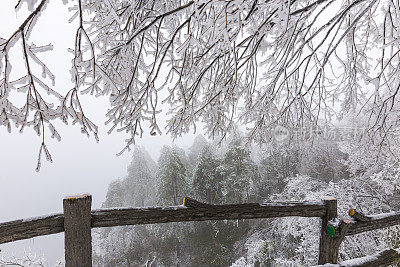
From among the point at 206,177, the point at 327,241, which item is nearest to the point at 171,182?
the point at 206,177

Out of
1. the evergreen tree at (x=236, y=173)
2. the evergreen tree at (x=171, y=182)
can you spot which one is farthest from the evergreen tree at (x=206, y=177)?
the evergreen tree at (x=171, y=182)

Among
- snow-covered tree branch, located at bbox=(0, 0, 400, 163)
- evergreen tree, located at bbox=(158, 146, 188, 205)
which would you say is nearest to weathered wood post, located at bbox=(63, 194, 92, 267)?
snow-covered tree branch, located at bbox=(0, 0, 400, 163)

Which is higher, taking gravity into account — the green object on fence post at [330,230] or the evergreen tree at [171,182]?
the green object on fence post at [330,230]

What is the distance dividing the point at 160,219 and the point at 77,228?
50 cm

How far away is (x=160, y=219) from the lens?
5.16 ft

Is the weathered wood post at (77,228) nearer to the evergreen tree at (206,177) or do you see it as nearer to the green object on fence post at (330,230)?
the green object on fence post at (330,230)

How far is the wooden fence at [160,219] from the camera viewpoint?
132 centimetres

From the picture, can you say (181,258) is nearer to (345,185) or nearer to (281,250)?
(281,250)

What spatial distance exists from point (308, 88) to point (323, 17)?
850 mm

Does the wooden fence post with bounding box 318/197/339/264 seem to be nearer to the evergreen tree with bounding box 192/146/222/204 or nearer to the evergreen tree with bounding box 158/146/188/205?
the evergreen tree with bounding box 158/146/188/205

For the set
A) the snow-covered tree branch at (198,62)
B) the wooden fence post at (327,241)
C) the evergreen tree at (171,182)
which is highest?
the snow-covered tree branch at (198,62)

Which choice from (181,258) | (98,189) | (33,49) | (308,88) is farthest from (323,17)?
(98,189)

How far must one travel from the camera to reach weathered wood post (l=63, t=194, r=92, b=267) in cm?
136

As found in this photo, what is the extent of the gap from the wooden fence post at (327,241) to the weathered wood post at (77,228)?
1.85m
